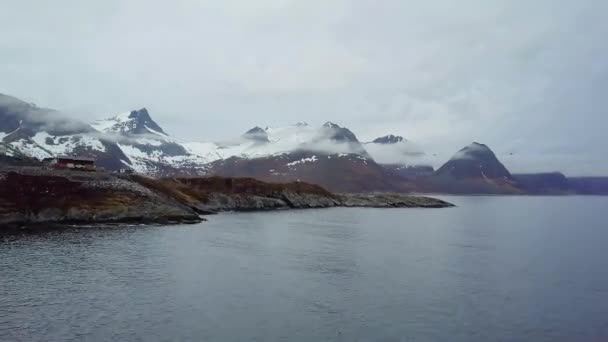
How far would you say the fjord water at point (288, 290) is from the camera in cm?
3397

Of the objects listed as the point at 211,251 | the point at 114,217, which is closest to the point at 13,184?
the point at 114,217

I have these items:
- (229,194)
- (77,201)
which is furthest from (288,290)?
(229,194)

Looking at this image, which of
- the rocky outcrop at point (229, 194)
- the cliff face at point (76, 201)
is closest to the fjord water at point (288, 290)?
the cliff face at point (76, 201)

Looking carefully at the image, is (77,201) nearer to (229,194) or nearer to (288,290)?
(288,290)

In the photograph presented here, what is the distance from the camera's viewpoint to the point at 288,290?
4544cm

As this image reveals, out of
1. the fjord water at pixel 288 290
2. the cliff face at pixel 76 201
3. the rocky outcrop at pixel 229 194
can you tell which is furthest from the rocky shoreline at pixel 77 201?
the rocky outcrop at pixel 229 194

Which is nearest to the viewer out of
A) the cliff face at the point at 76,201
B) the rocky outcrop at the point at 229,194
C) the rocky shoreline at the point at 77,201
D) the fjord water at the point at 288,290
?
the fjord water at the point at 288,290

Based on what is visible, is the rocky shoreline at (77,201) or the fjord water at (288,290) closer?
the fjord water at (288,290)

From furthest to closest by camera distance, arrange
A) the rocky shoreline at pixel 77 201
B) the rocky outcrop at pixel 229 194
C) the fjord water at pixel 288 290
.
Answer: the rocky outcrop at pixel 229 194 → the rocky shoreline at pixel 77 201 → the fjord water at pixel 288 290

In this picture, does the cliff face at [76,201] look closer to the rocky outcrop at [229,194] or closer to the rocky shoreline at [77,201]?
the rocky shoreline at [77,201]

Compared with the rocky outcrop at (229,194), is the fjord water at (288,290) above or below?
below

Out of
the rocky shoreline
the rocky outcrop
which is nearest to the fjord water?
the rocky shoreline

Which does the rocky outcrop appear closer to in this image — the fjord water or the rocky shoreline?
the rocky shoreline

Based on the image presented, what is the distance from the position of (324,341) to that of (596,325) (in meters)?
22.0
